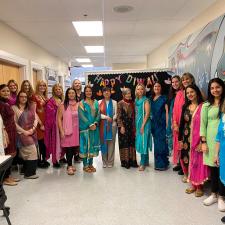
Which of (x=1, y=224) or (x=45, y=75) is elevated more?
(x=45, y=75)

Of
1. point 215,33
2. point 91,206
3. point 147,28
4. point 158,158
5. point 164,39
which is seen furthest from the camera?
point 164,39

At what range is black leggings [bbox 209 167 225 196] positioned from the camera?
2.60 m

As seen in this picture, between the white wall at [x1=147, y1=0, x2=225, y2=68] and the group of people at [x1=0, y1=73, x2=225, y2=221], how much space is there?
1.21 meters

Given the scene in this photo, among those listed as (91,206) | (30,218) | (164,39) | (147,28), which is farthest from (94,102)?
(164,39)

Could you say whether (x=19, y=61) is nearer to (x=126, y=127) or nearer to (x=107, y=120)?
(x=107, y=120)

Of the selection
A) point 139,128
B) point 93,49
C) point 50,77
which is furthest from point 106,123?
point 50,77

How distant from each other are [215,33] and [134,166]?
7.22ft

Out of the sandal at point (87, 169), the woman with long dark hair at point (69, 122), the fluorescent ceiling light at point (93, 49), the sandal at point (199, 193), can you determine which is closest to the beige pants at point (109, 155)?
the sandal at point (87, 169)

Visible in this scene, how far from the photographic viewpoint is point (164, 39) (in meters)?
6.63

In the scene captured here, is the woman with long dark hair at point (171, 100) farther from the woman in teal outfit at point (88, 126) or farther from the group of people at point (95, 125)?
the woman in teal outfit at point (88, 126)

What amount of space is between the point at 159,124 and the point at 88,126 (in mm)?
1013

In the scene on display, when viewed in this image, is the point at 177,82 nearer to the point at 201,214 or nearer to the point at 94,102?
the point at 94,102

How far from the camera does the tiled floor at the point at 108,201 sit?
2414mm

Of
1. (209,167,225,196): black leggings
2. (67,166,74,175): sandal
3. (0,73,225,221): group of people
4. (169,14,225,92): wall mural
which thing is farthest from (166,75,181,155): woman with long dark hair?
(67,166,74,175): sandal
